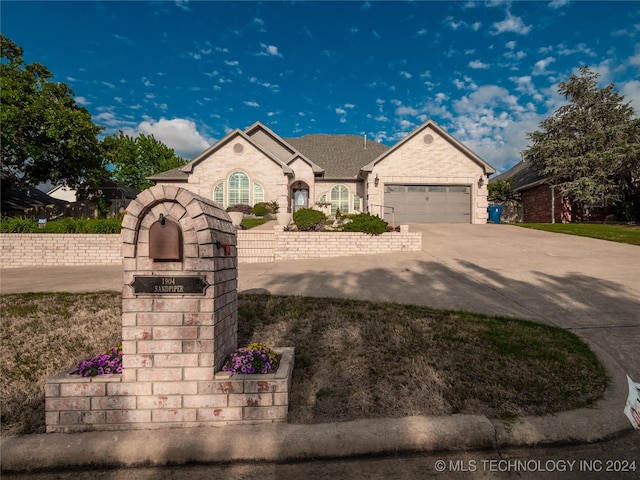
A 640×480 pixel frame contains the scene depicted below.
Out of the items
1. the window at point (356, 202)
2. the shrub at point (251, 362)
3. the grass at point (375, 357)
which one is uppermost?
the window at point (356, 202)

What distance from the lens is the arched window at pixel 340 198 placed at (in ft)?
77.8

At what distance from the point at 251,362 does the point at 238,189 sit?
1954 cm

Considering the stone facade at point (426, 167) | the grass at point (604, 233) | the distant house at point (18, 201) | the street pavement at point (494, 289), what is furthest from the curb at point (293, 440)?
the distant house at point (18, 201)

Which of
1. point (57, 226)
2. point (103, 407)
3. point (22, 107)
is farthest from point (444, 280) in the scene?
point (22, 107)

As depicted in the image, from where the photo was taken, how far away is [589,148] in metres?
21.6

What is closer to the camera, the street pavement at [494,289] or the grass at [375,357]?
the street pavement at [494,289]

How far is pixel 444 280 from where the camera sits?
25.2 feet

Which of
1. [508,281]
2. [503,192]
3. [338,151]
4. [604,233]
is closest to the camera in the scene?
[508,281]

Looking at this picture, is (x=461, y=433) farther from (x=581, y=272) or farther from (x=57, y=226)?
(x=57, y=226)

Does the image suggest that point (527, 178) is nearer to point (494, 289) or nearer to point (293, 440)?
point (494, 289)

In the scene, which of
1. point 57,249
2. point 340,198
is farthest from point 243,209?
point 57,249

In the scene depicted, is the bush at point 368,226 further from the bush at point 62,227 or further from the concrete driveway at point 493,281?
the bush at point 62,227

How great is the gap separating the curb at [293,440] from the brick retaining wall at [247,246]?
31.4 ft

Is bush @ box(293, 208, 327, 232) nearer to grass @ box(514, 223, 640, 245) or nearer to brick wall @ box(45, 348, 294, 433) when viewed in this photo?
brick wall @ box(45, 348, 294, 433)
